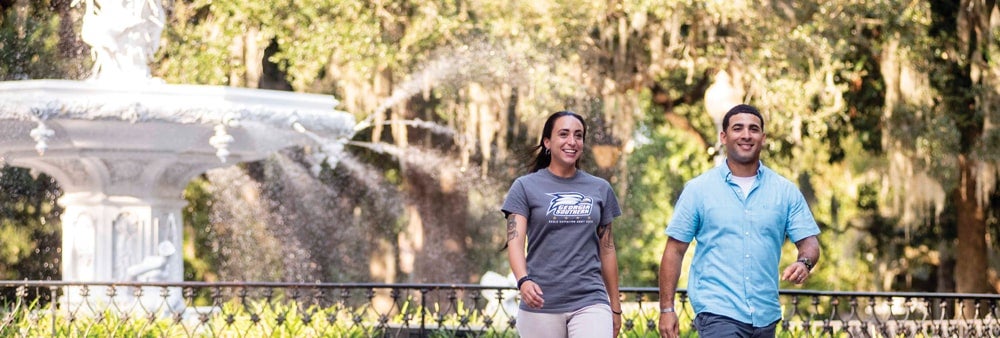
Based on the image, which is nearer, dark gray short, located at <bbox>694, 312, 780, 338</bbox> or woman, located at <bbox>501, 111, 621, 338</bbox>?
dark gray short, located at <bbox>694, 312, 780, 338</bbox>

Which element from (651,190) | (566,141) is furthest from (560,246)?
(651,190)

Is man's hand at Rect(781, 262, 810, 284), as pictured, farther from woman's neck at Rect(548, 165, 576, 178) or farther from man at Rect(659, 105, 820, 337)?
woman's neck at Rect(548, 165, 576, 178)

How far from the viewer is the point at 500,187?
21.7 metres

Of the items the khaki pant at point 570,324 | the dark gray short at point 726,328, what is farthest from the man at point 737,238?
the khaki pant at point 570,324

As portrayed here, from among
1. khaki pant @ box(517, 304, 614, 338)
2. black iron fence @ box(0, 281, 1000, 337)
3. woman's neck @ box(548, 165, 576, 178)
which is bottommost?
black iron fence @ box(0, 281, 1000, 337)

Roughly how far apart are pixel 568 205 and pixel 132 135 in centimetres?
648

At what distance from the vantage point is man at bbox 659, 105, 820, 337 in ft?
17.3

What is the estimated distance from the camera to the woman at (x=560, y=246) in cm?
546

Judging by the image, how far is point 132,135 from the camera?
11320 millimetres

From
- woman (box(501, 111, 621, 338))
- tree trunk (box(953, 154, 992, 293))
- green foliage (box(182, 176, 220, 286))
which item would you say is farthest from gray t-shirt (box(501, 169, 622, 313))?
green foliage (box(182, 176, 220, 286))

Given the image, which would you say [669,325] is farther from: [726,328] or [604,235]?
[604,235]

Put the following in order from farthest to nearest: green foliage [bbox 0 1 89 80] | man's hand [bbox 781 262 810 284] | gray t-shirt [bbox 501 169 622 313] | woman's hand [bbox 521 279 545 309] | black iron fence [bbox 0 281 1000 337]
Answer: green foliage [bbox 0 1 89 80] → black iron fence [bbox 0 281 1000 337] → gray t-shirt [bbox 501 169 622 313] → woman's hand [bbox 521 279 545 309] → man's hand [bbox 781 262 810 284]

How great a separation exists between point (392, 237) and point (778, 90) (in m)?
7.32

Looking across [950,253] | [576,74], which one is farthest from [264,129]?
[950,253]
